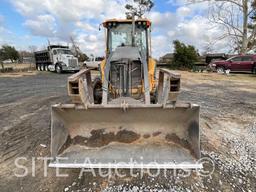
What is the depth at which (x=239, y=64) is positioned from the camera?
57.0 feet

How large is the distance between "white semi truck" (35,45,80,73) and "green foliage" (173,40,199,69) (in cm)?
1063

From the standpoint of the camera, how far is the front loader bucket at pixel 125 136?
2.76 m

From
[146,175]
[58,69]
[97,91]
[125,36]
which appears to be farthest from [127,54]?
[58,69]

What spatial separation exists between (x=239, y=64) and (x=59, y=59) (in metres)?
15.8

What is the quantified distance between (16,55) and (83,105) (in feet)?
141

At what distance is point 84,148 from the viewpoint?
298 cm

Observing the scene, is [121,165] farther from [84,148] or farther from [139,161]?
[84,148]

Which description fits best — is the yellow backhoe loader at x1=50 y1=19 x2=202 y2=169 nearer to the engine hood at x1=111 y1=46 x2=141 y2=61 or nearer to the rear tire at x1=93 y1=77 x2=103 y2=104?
the engine hood at x1=111 y1=46 x2=141 y2=61

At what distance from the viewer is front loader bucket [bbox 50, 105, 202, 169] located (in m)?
2.76

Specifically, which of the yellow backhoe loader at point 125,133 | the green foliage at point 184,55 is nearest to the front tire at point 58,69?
the green foliage at point 184,55

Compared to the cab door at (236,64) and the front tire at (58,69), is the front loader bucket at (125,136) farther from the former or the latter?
the front tire at (58,69)

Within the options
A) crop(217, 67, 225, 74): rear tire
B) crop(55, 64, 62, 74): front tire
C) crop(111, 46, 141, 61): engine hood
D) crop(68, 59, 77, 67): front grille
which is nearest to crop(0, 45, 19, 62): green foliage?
crop(55, 64, 62, 74): front tire

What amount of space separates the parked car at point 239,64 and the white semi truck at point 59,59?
1316 centimetres

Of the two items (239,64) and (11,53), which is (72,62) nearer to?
(239,64)
